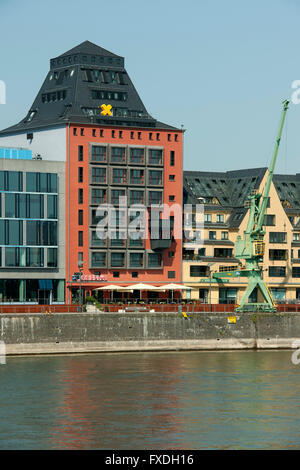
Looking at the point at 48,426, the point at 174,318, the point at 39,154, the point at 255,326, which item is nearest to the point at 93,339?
the point at 174,318

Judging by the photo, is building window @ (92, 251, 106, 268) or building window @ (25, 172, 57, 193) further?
building window @ (92, 251, 106, 268)

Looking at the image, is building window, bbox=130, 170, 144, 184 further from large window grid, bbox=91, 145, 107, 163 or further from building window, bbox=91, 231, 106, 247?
building window, bbox=91, 231, 106, 247

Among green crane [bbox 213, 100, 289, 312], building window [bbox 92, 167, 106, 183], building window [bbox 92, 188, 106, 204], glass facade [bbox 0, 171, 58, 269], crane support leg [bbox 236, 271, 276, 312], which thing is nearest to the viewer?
crane support leg [bbox 236, 271, 276, 312]

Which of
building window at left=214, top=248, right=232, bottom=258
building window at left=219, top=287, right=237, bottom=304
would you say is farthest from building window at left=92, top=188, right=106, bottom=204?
building window at left=219, top=287, right=237, bottom=304

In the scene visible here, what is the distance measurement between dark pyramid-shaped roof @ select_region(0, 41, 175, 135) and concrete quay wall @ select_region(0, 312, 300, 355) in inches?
1298

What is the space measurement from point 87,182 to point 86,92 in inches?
557

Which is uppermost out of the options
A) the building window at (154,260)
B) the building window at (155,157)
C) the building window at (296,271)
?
the building window at (155,157)

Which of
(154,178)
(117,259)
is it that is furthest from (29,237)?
(154,178)

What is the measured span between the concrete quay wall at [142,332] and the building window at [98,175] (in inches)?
1068

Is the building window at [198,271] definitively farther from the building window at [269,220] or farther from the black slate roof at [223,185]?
the building window at [269,220]

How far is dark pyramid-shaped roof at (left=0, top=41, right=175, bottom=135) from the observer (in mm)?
159750

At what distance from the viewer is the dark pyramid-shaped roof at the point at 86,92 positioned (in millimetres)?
159750

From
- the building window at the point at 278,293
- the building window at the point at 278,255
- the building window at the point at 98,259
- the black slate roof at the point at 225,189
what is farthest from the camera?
the black slate roof at the point at 225,189

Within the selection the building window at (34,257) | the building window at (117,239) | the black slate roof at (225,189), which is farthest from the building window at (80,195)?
the black slate roof at (225,189)
